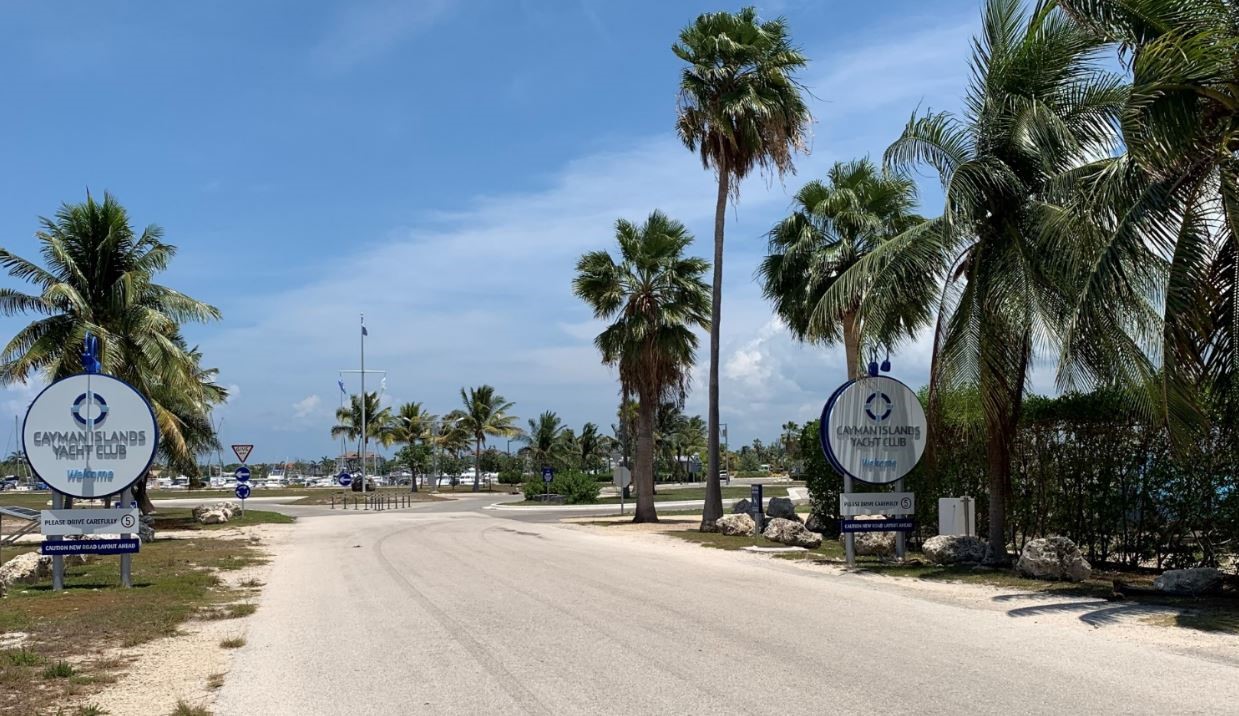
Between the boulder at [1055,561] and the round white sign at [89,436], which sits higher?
the round white sign at [89,436]

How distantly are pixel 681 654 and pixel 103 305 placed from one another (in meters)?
22.7

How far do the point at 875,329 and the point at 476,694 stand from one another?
10315 mm

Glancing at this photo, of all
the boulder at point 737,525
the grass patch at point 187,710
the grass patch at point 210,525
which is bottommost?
the grass patch at point 210,525

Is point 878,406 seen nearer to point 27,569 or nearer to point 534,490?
point 27,569

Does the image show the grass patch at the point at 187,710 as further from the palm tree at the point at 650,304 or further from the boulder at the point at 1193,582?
the palm tree at the point at 650,304

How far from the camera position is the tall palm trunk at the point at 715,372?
2661 cm

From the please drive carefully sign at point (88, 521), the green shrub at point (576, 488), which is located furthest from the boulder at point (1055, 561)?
the green shrub at point (576, 488)

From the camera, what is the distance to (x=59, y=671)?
26.7 feet

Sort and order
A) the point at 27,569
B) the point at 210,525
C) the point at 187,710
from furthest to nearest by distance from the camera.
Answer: the point at 210,525 < the point at 27,569 < the point at 187,710

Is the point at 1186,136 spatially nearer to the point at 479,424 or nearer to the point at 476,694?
the point at 476,694

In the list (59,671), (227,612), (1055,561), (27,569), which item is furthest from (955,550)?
(27,569)

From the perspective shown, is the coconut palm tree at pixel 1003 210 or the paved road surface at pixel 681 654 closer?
the paved road surface at pixel 681 654

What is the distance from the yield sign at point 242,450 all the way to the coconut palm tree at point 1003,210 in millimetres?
29228

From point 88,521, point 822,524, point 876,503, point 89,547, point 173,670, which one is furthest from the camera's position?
point 822,524
